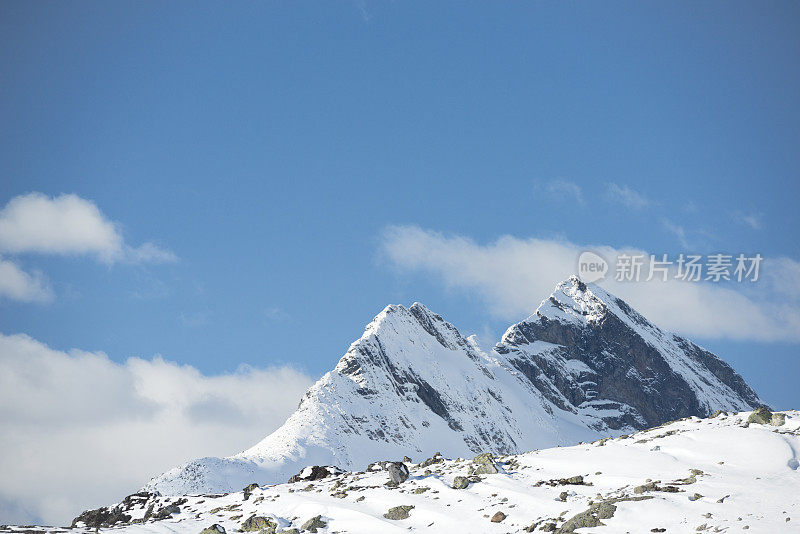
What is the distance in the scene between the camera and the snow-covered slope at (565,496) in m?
22.9

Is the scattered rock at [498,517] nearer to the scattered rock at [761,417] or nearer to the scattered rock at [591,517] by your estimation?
the scattered rock at [591,517]

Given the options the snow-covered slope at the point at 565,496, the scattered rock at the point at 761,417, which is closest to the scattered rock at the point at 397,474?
the snow-covered slope at the point at 565,496

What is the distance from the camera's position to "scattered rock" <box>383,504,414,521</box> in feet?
88.5

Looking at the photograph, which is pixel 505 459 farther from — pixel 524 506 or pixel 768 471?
pixel 768 471

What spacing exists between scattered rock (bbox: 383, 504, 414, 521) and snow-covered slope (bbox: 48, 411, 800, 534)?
0.06 m

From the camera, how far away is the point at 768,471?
2712 centimetres

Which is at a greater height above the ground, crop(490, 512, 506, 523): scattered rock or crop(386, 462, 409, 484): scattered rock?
crop(386, 462, 409, 484): scattered rock

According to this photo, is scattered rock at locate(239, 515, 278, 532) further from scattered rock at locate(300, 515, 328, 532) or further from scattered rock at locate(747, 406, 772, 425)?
scattered rock at locate(747, 406, 772, 425)

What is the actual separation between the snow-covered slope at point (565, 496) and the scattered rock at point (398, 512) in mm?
64

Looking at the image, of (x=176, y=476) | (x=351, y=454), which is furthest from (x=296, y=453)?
(x=176, y=476)

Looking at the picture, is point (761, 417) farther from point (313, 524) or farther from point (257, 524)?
point (257, 524)

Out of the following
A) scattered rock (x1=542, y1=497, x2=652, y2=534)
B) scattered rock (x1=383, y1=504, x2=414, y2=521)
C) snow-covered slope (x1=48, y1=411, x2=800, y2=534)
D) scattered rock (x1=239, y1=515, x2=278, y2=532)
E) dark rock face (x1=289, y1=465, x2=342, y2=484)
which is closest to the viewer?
scattered rock (x1=542, y1=497, x2=652, y2=534)

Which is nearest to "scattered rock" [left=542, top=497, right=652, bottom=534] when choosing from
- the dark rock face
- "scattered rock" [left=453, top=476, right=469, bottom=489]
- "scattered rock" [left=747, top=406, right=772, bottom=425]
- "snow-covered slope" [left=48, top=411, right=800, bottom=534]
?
"snow-covered slope" [left=48, top=411, right=800, bottom=534]

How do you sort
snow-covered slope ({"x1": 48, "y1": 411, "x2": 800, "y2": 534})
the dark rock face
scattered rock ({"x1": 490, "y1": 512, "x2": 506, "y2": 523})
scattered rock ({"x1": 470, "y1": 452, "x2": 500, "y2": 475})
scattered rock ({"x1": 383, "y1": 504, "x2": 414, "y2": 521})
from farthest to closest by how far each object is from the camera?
the dark rock face, scattered rock ({"x1": 470, "y1": 452, "x2": 500, "y2": 475}), scattered rock ({"x1": 383, "y1": 504, "x2": 414, "y2": 521}), scattered rock ({"x1": 490, "y1": 512, "x2": 506, "y2": 523}), snow-covered slope ({"x1": 48, "y1": 411, "x2": 800, "y2": 534})
